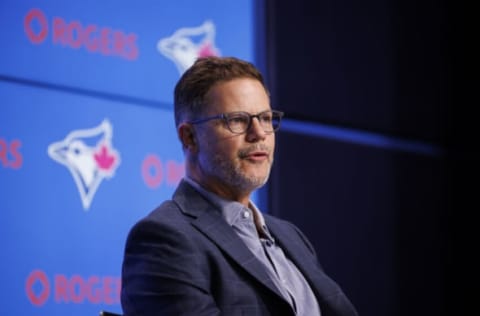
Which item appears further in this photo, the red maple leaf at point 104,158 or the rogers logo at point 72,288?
the red maple leaf at point 104,158

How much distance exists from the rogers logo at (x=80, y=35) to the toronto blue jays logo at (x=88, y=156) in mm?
274

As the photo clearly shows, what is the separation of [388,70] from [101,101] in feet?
5.34

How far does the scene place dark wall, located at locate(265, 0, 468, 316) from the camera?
144 inches

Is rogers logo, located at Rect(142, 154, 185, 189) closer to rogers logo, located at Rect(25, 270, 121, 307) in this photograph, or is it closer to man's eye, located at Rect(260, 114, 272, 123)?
rogers logo, located at Rect(25, 270, 121, 307)

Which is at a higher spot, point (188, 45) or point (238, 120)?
point (188, 45)

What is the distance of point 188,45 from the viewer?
3.23 m

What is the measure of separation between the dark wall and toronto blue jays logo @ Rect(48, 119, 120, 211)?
87 centimetres

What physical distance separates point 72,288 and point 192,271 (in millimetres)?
923

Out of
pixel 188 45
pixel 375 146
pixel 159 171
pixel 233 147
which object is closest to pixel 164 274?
pixel 233 147

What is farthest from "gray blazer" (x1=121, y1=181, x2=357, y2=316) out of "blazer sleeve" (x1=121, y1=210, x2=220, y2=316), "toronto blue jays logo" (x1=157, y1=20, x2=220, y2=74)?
"toronto blue jays logo" (x1=157, y1=20, x2=220, y2=74)

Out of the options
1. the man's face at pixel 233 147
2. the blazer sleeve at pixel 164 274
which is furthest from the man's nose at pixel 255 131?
the blazer sleeve at pixel 164 274

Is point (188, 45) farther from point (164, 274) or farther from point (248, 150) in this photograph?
point (164, 274)

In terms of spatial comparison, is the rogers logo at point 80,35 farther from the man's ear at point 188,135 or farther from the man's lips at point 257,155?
the man's lips at point 257,155

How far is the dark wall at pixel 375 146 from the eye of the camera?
3646mm
